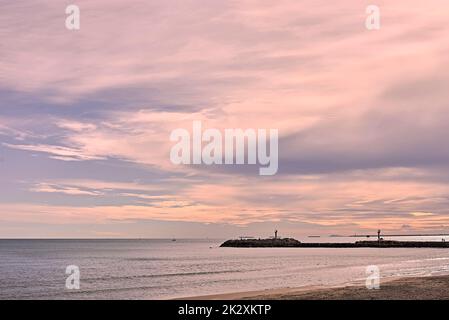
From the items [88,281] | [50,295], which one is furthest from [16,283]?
[50,295]

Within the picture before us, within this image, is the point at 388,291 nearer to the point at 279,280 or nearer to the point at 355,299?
the point at 355,299

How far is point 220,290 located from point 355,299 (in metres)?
20.3

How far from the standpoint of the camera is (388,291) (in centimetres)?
4206
